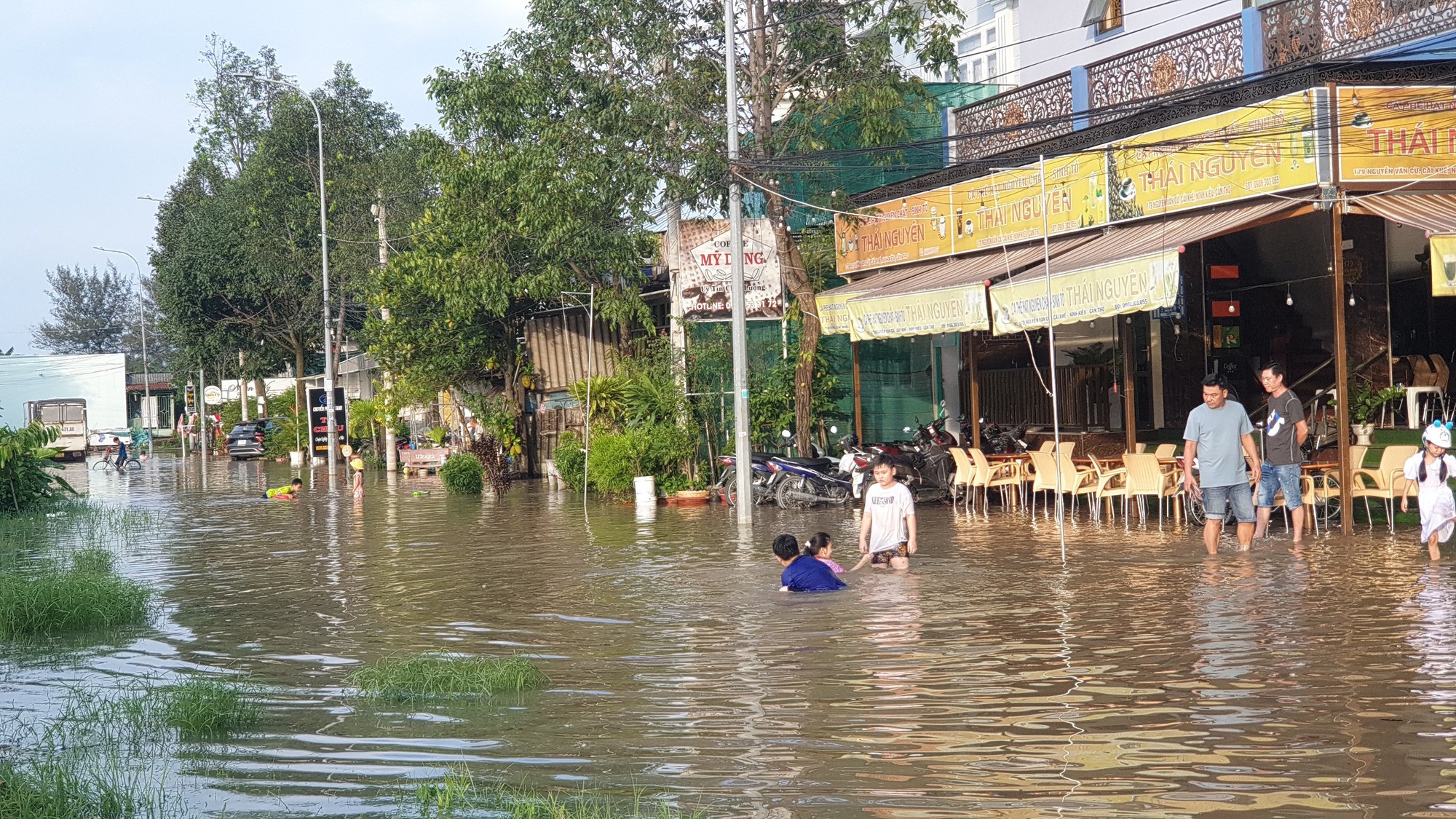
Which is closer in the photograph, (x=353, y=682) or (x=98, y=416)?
(x=353, y=682)

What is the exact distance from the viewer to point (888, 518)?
1292cm

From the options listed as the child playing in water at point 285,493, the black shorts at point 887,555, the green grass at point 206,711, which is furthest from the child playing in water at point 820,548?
the child playing in water at point 285,493

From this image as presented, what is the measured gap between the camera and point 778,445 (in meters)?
24.5

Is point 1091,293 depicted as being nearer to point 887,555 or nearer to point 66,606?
point 887,555

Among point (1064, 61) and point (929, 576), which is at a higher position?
point (1064, 61)

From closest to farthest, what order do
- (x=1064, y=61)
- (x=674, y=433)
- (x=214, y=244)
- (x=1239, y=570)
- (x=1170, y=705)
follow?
(x=1170, y=705) → (x=1239, y=570) → (x=674, y=433) → (x=1064, y=61) → (x=214, y=244)

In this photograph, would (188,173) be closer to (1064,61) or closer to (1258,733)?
(1064,61)

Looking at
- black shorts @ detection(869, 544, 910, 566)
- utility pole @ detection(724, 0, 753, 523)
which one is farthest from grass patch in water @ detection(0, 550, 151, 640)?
utility pole @ detection(724, 0, 753, 523)

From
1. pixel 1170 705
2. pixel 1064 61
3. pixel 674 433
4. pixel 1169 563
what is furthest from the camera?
pixel 1064 61

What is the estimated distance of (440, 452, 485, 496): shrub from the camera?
94.0ft

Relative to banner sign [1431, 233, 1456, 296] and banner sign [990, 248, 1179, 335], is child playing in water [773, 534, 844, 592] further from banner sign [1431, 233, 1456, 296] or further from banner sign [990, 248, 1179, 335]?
banner sign [1431, 233, 1456, 296]

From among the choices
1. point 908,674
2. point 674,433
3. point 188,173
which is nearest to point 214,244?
point 188,173

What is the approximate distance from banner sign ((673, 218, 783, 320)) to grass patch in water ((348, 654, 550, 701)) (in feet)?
44.8

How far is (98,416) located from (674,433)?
5068 centimetres
